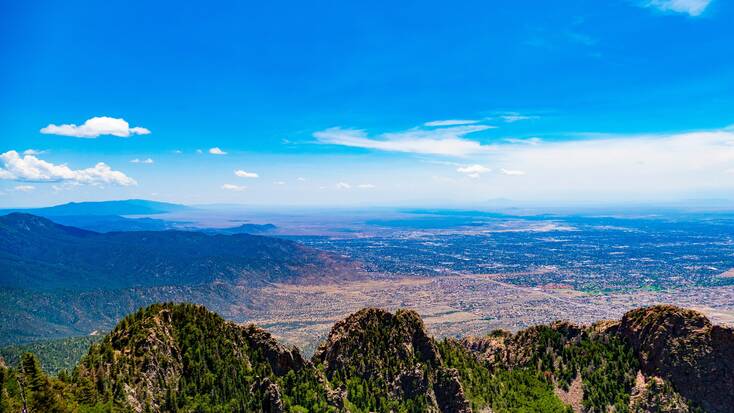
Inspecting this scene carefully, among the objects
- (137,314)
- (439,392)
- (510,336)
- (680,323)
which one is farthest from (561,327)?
(137,314)

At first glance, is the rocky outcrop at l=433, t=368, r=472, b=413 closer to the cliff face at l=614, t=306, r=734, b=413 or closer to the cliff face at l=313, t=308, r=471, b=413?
the cliff face at l=313, t=308, r=471, b=413

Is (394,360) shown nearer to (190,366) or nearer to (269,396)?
(269,396)

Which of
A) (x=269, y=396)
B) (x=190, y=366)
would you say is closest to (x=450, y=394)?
(x=269, y=396)

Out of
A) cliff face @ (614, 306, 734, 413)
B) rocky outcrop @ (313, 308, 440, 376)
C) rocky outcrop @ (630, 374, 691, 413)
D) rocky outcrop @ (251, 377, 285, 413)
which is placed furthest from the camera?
rocky outcrop @ (313, 308, 440, 376)

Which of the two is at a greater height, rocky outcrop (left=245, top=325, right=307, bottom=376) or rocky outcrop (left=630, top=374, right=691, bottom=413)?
rocky outcrop (left=245, top=325, right=307, bottom=376)

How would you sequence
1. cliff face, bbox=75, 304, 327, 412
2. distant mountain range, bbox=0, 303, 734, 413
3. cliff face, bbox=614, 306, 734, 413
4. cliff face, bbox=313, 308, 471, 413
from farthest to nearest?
cliff face, bbox=313, 308, 471, 413 → cliff face, bbox=614, 306, 734, 413 → distant mountain range, bbox=0, 303, 734, 413 → cliff face, bbox=75, 304, 327, 412

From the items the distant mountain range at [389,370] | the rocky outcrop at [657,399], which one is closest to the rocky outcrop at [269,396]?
the distant mountain range at [389,370]

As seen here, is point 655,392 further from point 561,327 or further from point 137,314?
point 137,314

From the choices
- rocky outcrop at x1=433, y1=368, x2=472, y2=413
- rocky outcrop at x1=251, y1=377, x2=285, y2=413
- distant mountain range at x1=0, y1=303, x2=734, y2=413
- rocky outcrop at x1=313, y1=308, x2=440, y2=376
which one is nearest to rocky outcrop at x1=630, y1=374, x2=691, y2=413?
distant mountain range at x1=0, y1=303, x2=734, y2=413
